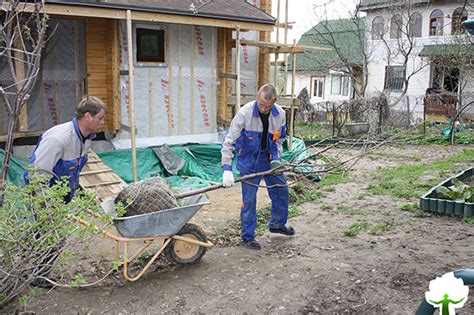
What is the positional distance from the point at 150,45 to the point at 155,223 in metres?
6.05

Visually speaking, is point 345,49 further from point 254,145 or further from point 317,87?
point 254,145

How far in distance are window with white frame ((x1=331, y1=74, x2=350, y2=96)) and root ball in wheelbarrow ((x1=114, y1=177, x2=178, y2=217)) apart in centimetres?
Result: 2694

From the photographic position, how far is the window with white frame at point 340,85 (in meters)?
30.4

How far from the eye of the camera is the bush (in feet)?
11.1

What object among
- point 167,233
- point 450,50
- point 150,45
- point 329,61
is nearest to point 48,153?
point 167,233

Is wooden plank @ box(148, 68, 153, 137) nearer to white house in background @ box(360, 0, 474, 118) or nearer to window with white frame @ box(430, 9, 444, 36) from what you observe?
white house in background @ box(360, 0, 474, 118)

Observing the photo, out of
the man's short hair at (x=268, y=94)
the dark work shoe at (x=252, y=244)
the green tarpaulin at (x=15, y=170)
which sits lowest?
the dark work shoe at (x=252, y=244)

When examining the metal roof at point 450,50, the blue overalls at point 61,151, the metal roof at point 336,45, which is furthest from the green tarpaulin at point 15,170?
the metal roof at point 336,45

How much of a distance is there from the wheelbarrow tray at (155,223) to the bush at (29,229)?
64cm

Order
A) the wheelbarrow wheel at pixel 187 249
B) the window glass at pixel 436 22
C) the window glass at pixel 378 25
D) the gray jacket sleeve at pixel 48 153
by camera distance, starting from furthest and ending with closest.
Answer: the window glass at pixel 378 25
the window glass at pixel 436 22
the wheelbarrow wheel at pixel 187 249
the gray jacket sleeve at pixel 48 153

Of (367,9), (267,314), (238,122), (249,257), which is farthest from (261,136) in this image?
(367,9)

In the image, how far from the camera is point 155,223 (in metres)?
4.31

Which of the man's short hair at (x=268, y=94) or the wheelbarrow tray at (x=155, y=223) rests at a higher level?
the man's short hair at (x=268, y=94)
